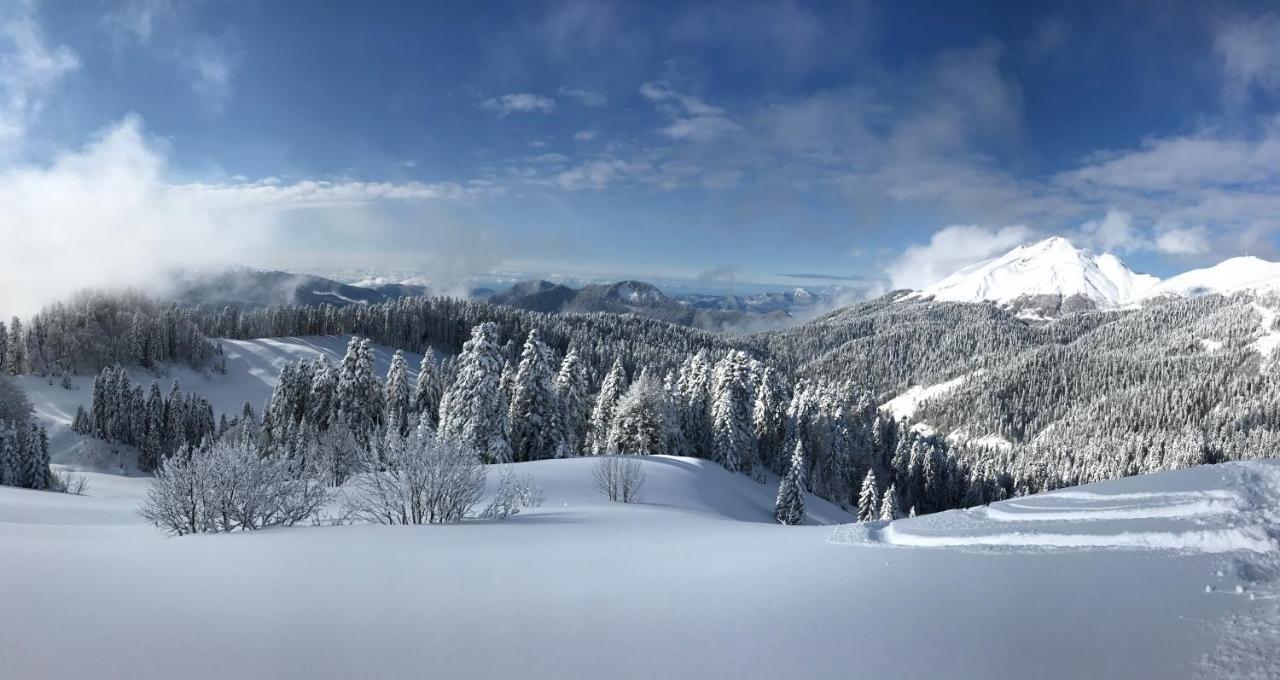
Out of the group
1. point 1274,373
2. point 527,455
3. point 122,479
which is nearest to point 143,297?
point 122,479

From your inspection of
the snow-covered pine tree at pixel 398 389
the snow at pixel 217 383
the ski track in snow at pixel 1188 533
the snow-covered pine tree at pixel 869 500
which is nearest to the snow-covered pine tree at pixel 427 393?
the snow-covered pine tree at pixel 398 389

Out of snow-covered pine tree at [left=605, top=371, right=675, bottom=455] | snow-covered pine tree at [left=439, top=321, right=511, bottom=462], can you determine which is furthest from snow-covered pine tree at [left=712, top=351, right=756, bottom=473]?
snow-covered pine tree at [left=439, top=321, right=511, bottom=462]

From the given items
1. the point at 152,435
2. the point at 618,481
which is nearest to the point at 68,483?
the point at 152,435

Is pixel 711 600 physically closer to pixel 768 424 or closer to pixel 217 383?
pixel 768 424

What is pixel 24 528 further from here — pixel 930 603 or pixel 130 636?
pixel 930 603

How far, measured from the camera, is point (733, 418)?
56.5 m

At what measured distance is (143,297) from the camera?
12262cm

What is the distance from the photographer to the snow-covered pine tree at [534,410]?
4334 cm

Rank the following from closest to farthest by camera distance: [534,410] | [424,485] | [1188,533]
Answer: [1188,533] < [424,485] < [534,410]

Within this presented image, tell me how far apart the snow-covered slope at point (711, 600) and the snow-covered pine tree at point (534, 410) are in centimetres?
3159

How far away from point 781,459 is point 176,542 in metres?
61.2

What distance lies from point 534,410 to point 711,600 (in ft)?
123

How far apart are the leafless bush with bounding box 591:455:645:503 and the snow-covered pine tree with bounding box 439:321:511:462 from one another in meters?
11.2

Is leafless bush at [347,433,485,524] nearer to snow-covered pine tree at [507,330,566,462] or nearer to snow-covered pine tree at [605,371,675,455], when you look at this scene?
snow-covered pine tree at [507,330,566,462]
